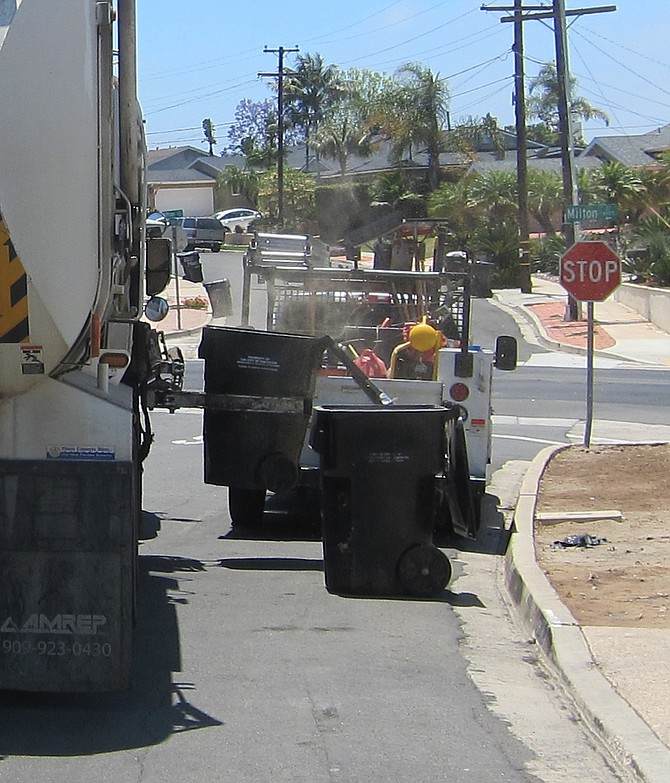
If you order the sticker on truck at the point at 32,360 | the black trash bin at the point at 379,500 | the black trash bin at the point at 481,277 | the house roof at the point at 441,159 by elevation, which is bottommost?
the black trash bin at the point at 379,500

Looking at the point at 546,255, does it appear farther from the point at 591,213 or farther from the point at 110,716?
the point at 110,716

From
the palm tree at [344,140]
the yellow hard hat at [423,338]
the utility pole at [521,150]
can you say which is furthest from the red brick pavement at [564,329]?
the palm tree at [344,140]

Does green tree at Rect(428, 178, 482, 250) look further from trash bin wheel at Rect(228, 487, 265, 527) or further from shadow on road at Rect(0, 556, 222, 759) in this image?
shadow on road at Rect(0, 556, 222, 759)

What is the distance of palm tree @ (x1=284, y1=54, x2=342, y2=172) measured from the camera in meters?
84.6

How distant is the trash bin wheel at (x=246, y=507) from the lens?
1063 centimetres

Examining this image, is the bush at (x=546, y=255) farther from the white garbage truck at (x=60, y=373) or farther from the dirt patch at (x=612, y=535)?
the white garbage truck at (x=60, y=373)

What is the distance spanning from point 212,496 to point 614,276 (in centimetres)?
530

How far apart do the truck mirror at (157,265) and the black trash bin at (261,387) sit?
58 cm

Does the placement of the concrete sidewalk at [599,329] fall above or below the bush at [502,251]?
below

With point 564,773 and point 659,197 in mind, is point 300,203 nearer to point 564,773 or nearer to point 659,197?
point 659,197

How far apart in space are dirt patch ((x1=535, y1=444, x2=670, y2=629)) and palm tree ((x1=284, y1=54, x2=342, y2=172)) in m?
71.9

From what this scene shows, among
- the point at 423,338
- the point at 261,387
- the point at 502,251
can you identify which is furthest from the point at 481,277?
the point at 502,251

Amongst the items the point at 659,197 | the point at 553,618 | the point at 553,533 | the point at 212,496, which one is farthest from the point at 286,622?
the point at 659,197

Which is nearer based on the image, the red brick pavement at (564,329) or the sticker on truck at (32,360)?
the sticker on truck at (32,360)
